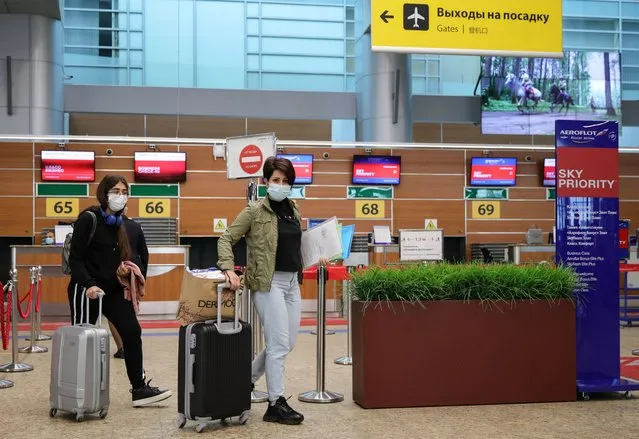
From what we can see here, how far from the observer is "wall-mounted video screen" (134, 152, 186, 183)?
556 inches

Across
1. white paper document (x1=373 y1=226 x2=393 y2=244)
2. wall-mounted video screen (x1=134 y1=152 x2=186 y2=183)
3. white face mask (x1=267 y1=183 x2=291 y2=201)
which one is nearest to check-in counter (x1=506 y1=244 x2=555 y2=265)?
white paper document (x1=373 y1=226 x2=393 y2=244)

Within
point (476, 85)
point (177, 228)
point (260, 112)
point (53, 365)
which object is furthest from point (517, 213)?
point (53, 365)

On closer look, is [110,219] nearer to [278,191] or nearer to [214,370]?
[278,191]

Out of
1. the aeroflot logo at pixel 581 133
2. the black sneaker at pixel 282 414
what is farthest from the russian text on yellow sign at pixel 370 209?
the black sneaker at pixel 282 414

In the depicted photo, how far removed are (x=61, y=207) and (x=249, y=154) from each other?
313 inches

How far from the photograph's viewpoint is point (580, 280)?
5.73 meters

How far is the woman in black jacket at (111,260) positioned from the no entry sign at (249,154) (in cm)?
179

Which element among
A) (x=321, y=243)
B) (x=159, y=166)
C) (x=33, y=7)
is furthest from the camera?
(x=159, y=166)

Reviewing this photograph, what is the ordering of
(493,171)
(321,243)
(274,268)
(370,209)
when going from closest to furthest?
(274,268) < (321,243) < (370,209) < (493,171)

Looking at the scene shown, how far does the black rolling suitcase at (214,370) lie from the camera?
4469 mm

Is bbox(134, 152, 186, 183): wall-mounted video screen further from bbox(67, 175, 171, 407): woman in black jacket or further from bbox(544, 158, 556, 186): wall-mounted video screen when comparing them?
bbox(67, 175, 171, 407): woman in black jacket

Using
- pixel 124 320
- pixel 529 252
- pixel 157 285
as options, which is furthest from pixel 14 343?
pixel 529 252

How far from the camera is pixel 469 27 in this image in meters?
8.79

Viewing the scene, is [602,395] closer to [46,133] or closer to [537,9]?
[537,9]
